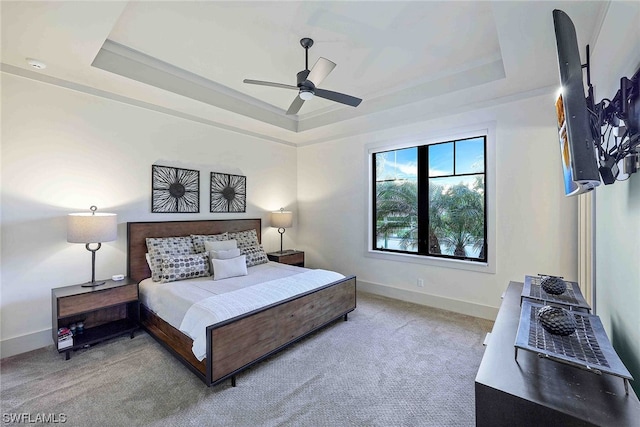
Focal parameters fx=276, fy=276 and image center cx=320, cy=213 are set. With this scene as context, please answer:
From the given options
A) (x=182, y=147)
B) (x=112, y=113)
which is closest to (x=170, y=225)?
(x=182, y=147)

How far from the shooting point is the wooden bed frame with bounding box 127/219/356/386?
6.93ft

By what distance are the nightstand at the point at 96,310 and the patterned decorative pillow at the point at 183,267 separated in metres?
0.32

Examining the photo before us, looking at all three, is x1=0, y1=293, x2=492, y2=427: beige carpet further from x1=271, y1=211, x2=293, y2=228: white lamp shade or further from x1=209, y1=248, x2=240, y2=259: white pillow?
x1=271, y1=211, x2=293, y2=228: white lamp shade

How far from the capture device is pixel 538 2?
1.80 metres

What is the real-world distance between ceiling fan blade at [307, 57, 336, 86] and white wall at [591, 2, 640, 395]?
178cm

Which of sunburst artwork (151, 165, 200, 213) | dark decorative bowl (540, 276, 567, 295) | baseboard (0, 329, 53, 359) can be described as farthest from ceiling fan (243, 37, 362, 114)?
baseboard (0, 329, 53, 359)

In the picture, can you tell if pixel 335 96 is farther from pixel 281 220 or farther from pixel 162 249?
pixel 162 249

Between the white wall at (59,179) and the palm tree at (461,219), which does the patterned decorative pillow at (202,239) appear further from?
the palm tree at (461,219)

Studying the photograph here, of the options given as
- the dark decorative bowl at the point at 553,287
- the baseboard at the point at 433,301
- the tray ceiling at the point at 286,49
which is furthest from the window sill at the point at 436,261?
the tray ceiling at the point at 286,49

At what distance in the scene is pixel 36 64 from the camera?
8.32ft

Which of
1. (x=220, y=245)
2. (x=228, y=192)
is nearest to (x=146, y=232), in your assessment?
(x=220, y=245)

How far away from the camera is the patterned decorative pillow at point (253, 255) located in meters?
3.90

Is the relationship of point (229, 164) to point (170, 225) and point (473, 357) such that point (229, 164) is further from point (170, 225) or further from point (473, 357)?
point (473, 357)

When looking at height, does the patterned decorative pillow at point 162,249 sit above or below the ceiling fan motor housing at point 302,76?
below
